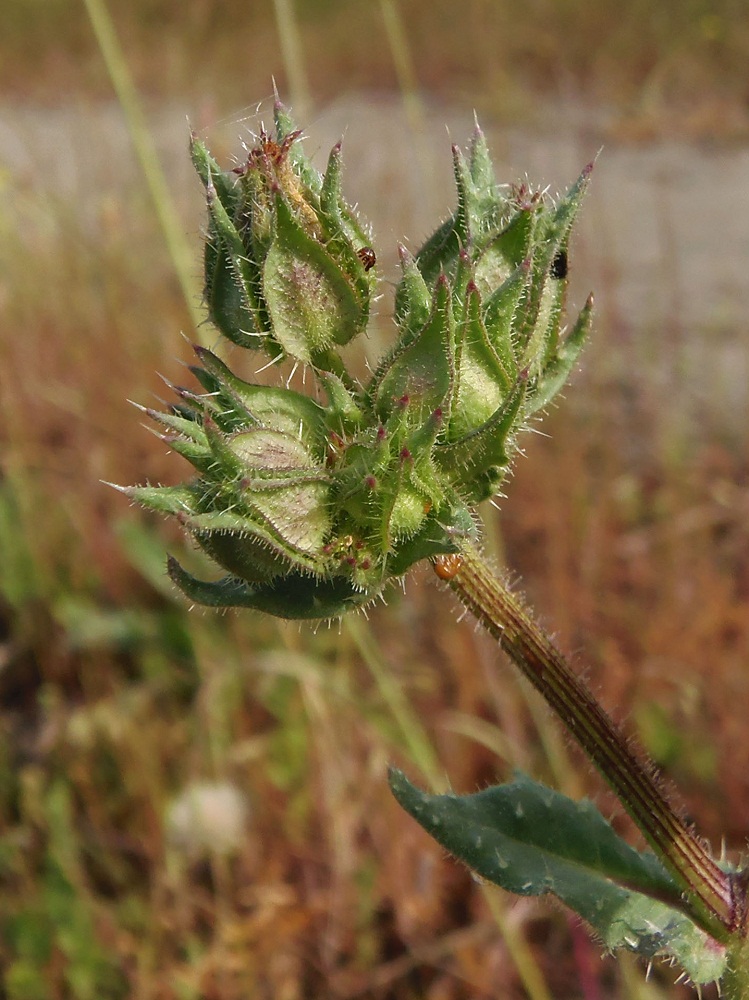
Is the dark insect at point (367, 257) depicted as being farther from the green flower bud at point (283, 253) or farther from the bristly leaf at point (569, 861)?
the bristly leaf at point (569, 861)

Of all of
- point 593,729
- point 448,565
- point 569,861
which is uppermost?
point 448,565

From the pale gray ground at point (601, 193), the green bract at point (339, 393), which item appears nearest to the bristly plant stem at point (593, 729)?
the green bract at point (339, 393)

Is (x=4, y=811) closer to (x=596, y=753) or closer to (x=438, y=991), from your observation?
(x=438, y=991)

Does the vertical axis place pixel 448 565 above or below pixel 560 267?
below

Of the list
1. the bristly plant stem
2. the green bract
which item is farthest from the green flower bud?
the bristly plant stem

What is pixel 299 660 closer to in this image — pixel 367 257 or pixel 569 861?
pixel 569 861

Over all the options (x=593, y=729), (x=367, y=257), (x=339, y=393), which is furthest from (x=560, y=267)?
(x=593, y=729)

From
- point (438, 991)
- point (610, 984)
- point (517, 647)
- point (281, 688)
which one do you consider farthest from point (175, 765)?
→ point (517, 647)
